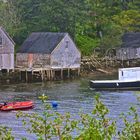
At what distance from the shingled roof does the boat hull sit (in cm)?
2921

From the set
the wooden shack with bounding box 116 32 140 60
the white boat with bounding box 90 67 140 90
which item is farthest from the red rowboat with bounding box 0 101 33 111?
the wooden shack with bounding box 116 32 140 60

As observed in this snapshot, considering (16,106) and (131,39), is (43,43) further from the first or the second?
(16,106)

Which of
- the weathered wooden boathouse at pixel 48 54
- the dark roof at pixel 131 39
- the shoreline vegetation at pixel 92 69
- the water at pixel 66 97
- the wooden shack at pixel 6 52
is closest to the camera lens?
the water at pixel 66 97

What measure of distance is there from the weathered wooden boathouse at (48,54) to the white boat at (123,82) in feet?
36.1

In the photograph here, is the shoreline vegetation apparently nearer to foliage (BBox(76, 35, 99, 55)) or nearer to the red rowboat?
foliage (BBox(76, 35, 99, 55))

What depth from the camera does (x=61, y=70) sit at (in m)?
80.8

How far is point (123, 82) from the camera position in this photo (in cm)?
7031

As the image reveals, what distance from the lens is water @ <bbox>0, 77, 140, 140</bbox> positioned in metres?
51.5

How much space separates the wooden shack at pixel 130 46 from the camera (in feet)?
323

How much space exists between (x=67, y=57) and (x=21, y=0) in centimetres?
1632

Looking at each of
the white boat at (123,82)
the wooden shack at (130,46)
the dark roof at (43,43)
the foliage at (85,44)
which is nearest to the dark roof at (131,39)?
the wooden shack at (130,46)

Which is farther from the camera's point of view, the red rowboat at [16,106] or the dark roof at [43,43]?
the dark roof at [43,43]

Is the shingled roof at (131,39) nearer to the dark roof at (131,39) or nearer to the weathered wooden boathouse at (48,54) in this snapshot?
the dark roof at (131,39)

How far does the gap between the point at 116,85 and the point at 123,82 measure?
3.69 ft
